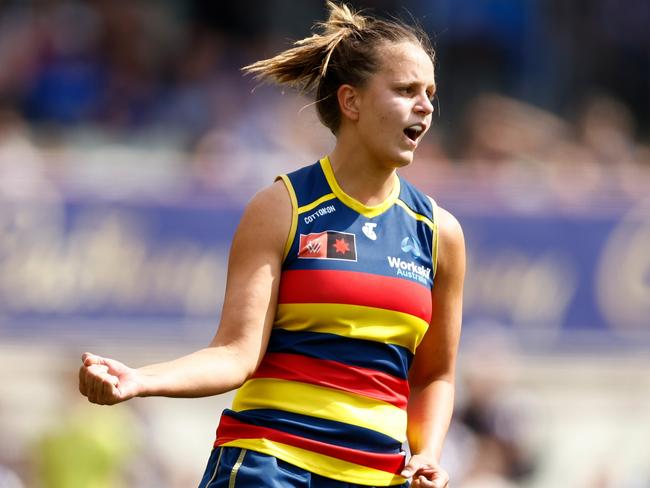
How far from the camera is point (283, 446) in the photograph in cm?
428

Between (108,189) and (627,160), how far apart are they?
4.64m

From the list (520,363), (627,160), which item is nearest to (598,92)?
(627,160)

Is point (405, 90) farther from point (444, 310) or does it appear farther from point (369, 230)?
point (444, 310)

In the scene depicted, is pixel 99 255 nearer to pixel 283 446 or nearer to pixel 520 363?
pixel 520 363

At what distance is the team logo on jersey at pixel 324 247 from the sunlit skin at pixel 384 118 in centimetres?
20

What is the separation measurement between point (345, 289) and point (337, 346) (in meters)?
0.18

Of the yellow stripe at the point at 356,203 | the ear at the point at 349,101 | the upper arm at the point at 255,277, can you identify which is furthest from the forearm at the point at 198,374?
the ear at the point at 349,101

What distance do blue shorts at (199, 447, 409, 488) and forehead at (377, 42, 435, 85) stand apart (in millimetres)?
1257

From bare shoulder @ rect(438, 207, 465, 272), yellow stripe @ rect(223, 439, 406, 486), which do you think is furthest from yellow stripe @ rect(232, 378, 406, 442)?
bare shoulder @ rect(438, 207, 465, 272)

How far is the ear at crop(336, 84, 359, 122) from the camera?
451 cm

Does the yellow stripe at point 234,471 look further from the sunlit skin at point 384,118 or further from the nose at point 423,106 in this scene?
the nose at point 423,106

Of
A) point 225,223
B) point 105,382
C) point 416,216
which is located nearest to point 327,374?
point 416,216

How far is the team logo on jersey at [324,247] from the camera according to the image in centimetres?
434

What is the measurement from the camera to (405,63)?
174 inches
